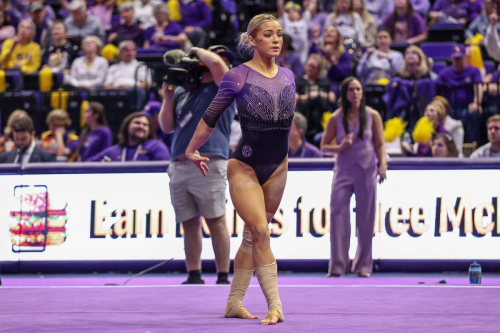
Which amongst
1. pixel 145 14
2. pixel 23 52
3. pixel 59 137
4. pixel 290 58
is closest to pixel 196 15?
pixel 145 14

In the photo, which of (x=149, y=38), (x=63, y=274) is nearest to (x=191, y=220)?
(x=63, y=274)

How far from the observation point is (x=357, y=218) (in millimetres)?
8758

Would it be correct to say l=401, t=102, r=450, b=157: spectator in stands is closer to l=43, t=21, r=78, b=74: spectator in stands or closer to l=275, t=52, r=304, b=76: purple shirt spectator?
l=275, t=52, r=304, b=76: purple shirt spectator

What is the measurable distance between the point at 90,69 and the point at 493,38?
620 cm

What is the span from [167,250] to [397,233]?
7.67 feet

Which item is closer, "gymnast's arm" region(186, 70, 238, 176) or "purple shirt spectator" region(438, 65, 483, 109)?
"gymnast's arm" region(186, 70, 238, 176)

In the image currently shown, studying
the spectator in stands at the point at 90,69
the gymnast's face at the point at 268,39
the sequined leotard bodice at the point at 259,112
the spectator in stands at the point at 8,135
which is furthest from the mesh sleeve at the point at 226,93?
the spectator in stands at the point at 90,69

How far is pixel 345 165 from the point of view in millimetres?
8797

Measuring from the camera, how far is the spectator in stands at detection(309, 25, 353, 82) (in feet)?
43.1

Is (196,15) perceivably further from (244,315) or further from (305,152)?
(244,315)

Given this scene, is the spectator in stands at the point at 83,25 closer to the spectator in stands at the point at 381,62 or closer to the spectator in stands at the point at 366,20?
the spectator in stands at the point at 366,20

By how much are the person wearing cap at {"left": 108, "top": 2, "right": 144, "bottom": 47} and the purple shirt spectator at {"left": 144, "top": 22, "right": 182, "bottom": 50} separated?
0.14 meters

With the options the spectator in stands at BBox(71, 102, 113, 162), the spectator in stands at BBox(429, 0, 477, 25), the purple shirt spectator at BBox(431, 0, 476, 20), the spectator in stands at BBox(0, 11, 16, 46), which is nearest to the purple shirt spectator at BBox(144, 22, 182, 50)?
the spectator in stands at BBox(0, 11, 16, 46)

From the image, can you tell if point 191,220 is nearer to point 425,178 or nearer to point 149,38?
point 425,178
